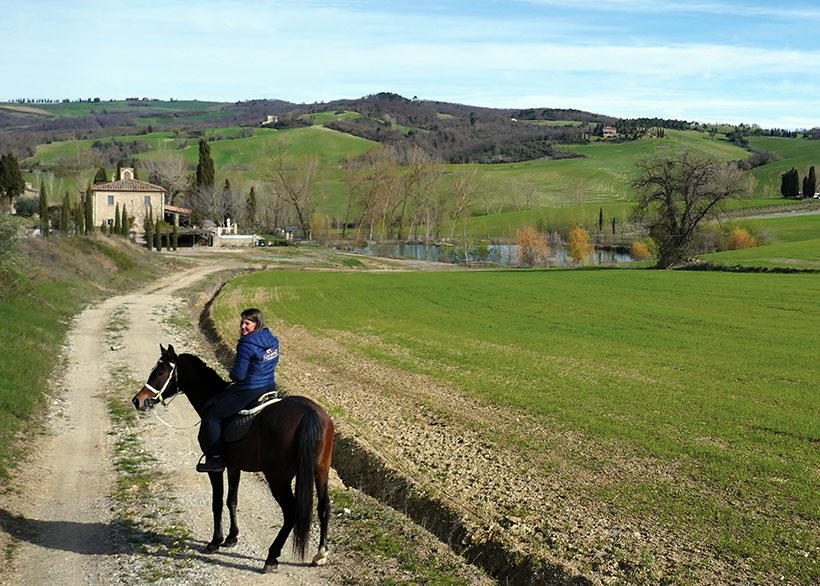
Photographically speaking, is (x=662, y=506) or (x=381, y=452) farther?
(x=381, y=452)

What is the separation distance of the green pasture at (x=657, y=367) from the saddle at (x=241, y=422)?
22.2 ft

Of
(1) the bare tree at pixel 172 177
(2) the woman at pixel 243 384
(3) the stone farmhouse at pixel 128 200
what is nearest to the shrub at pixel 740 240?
(3) the stone farmhouse at pixel 128 200

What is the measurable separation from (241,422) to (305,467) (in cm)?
132

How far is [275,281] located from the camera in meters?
59.2

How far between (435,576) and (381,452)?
588 centimetres

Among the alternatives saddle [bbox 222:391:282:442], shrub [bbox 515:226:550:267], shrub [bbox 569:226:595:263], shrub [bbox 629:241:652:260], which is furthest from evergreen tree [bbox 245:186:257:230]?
saddle [bbox 222:391:282:442]

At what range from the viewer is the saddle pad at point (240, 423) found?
387 inches

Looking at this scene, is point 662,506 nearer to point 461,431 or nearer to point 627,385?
point 461,431

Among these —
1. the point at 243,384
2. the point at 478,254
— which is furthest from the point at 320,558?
the point at 478,254

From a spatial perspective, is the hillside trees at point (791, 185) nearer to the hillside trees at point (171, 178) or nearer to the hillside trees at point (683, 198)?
the hillside trees at point (683, 198)

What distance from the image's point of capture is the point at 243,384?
32.7ft

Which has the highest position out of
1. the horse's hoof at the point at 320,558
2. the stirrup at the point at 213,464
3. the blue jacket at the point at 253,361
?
the blue jacket at the point at 253,361

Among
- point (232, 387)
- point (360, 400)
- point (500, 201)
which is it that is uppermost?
point (500, 201)

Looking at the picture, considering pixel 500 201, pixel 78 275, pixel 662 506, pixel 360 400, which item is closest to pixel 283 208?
pixel 500 201
